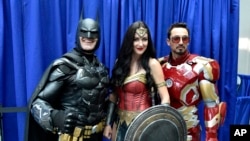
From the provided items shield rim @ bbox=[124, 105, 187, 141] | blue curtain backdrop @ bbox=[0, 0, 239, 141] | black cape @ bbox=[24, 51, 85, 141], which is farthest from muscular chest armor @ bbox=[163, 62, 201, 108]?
black cape @ bbox=[24, 51, 85, 141]

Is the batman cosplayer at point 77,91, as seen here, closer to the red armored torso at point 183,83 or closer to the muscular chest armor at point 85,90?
the muscular chest armor at point 85,90

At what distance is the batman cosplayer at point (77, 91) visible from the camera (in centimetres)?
137

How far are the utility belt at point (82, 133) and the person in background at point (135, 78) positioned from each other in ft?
0.35


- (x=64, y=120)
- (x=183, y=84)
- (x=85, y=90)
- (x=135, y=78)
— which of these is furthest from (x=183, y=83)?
(x=64, y=120)

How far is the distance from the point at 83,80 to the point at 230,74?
122 centimetres

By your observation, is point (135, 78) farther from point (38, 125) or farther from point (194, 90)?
point (38, 125)

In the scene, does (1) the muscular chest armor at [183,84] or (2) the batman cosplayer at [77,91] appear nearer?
(2) the batman cosplayer at [77,91]

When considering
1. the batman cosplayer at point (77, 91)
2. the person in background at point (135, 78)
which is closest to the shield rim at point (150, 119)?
the person in background at point (135, 78)

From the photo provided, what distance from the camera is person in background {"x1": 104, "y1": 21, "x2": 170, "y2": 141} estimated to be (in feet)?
4.91

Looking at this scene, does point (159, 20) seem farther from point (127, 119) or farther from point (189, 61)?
point (127, 119)

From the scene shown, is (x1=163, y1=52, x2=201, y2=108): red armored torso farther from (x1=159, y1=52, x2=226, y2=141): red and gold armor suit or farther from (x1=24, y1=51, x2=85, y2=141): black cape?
(x1=24, y1=51, x2=85, y2=141): black cape

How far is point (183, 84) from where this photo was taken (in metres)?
1.62

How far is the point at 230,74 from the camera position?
214 centimetres

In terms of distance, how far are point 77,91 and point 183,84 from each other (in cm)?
59
